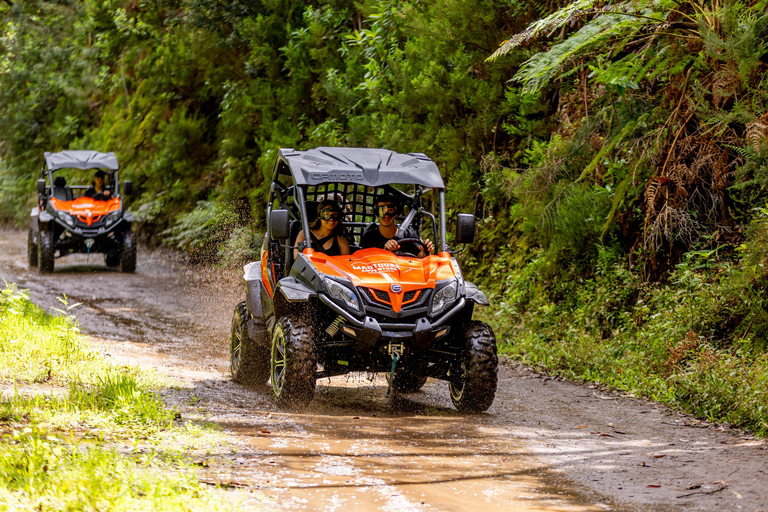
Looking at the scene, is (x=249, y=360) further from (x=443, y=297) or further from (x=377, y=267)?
(x=443, y=297)

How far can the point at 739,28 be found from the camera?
9297 mm

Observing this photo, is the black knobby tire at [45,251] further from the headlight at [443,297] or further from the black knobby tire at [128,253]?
the headlight at [443,297]

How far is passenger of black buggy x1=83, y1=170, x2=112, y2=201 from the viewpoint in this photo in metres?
18.5

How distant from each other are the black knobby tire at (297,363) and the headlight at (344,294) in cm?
38

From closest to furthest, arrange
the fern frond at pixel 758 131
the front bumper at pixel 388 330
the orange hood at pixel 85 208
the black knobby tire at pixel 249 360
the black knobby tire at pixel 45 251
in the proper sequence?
the front bumper at pixel 388 330 < the black knobby tire at pixel 249 360 < the fern frond at pixel 758 131 < the black knobby tire at pixel 45 251 < the orange hood at pixel 85 208

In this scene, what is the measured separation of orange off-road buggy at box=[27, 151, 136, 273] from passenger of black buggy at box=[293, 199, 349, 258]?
10.9m

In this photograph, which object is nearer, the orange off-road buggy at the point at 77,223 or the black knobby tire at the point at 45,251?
the black knobby tire at the point at 45,251

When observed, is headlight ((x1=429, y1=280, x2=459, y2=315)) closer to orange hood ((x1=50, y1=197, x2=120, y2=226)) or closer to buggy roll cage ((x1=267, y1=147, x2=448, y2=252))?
buggy roll cage ((x1=267, y1=147, x2=448, y2=252))

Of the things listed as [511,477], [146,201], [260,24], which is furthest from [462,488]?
[146,201]

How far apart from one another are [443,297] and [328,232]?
138cm

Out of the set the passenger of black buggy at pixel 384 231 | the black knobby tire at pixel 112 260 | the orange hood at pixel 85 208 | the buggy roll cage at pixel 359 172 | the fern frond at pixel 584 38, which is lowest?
the black knobby tire at pixel 112 260

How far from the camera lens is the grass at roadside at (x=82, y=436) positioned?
444 centimetres

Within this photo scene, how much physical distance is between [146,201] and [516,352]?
15953mm

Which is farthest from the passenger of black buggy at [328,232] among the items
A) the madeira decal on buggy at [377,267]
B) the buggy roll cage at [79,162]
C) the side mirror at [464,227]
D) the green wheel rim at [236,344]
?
the buggy roll cage at [79,162]
